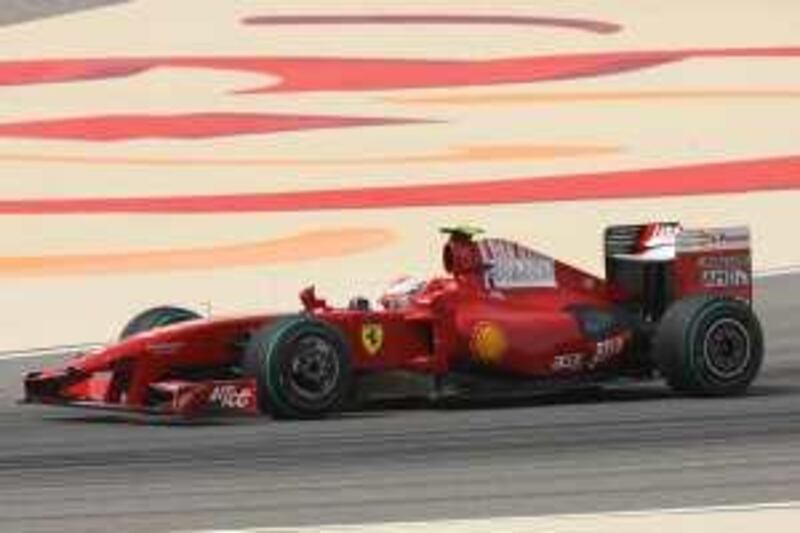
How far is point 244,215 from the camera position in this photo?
79.0ft

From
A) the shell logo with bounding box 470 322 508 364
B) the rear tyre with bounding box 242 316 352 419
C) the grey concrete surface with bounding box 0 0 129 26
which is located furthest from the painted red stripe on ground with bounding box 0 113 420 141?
the rear tyre with bounding box 242 316 352 419

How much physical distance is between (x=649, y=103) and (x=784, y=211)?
Result: 1131 cm

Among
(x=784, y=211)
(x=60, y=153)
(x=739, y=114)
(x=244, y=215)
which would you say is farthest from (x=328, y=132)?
Result: (x=784, y=211)

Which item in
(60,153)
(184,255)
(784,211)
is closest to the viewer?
(184,255)

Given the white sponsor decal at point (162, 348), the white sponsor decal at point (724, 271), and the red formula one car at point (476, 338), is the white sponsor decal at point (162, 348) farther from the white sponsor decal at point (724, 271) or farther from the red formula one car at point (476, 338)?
the white sponsor decal at point (724, 271)

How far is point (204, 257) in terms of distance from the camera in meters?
20.8

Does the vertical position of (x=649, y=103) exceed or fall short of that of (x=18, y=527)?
it exceeds it

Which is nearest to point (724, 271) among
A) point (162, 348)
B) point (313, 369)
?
point (313, 369)

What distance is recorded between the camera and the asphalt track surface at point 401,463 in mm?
8656

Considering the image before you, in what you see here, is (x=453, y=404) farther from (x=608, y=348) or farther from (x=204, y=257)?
(x=204, y=257)

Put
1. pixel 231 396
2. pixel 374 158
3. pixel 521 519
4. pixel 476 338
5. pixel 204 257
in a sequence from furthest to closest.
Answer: pixel 374 158 < pixel 204 257 < pixel 476 338 < pixel 231 396 < pixel 521 519

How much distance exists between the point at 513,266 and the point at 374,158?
1671 centimetres

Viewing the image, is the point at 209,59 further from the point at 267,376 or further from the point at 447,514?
the point at 447,514

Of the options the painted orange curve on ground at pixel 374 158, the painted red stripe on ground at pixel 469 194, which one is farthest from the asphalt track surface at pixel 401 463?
the painted orange curve on ground at pixel 374 158
